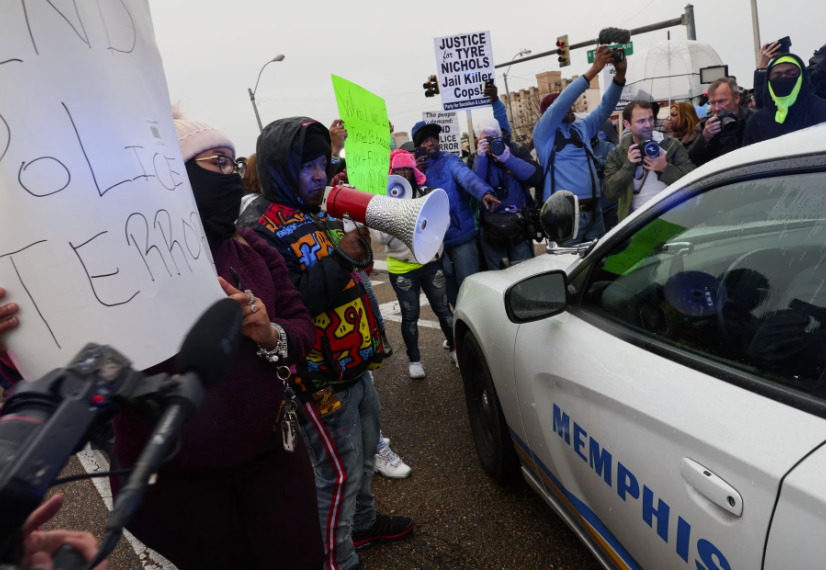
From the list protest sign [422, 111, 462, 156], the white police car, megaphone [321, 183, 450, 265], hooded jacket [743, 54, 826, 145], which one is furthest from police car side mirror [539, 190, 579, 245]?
protest sign [422, 111, 462, 156]

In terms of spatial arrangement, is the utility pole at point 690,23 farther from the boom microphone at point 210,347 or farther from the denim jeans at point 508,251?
the boom microphone at point 210,347

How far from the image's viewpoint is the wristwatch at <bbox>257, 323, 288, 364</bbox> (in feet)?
4.87

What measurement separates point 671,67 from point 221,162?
63.7ft

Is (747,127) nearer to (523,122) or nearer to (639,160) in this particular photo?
(639,160)

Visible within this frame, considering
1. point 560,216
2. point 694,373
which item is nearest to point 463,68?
point 560,216

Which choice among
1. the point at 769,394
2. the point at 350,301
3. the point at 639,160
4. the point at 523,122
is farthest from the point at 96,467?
the point at 523,122

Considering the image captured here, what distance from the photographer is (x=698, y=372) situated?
127 cm

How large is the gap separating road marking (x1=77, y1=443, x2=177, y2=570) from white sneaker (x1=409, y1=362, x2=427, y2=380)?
2.17m

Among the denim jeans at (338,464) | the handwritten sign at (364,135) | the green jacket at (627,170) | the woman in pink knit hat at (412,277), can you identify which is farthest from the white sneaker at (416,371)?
the handwritten sign at (364,135)

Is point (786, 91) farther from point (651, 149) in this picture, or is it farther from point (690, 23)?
point (690, 23)

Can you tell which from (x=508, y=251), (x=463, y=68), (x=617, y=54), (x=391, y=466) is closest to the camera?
(x=391, y=466)

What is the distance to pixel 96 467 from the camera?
3.57 meters

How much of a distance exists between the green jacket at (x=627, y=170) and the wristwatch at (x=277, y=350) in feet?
10.3

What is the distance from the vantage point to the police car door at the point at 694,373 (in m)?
1.06
